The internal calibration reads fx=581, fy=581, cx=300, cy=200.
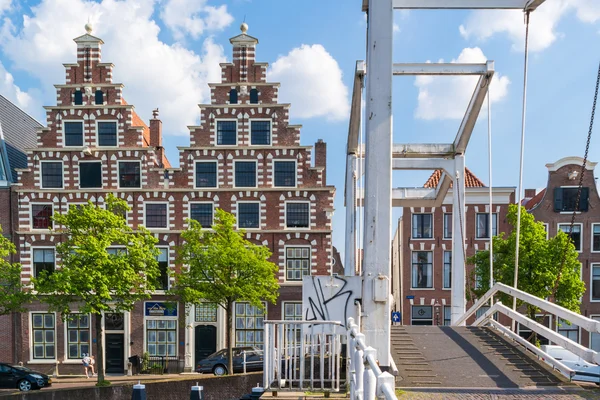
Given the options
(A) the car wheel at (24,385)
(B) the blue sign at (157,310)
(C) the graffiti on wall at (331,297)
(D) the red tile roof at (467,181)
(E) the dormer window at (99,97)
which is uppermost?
(E) the dormer window at (99,97)

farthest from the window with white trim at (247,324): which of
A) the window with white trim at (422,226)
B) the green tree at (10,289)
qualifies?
the window with white trim at (422,226)

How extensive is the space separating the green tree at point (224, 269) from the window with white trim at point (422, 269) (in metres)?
9.20

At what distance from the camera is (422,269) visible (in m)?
29.9

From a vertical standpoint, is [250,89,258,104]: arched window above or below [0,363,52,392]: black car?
above

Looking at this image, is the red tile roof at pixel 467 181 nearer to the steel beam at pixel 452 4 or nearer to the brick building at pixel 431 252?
the brick building at pixel 431 252

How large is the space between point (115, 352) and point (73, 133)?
406 inches

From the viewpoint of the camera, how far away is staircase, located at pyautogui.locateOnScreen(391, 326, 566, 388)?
667 centimetres

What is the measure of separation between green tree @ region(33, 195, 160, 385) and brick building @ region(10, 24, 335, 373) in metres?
4.12

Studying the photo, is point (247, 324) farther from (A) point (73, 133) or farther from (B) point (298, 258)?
(A) point (73, 133)

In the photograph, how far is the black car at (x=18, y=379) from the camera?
2150 centimetres

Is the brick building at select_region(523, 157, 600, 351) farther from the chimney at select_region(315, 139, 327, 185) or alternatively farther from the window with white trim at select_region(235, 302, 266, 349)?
the window with white trim at select_region(235, 302, 266, 349)

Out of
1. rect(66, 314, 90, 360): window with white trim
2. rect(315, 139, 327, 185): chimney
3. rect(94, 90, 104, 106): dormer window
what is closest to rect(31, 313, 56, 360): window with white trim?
rect(66, 314, 90, 360): window with white trim

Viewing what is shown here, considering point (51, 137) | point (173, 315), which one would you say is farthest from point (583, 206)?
point (51, 137)

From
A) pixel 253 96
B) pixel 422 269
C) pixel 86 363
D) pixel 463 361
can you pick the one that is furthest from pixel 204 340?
pixel 463 361
